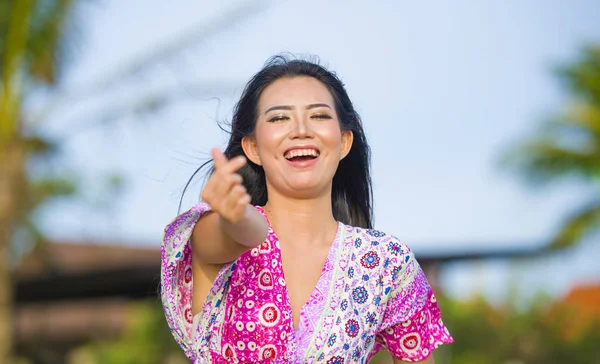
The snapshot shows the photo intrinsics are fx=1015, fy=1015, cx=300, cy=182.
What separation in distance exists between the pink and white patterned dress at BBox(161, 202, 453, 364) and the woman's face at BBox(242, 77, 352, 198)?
161mm

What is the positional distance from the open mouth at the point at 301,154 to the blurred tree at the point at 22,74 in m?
8.44

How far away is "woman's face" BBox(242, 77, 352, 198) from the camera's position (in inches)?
119

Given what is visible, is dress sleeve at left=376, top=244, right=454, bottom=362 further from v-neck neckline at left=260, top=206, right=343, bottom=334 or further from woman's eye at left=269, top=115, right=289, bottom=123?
woman's eye at left=269, top=115, right=289, bottom=123

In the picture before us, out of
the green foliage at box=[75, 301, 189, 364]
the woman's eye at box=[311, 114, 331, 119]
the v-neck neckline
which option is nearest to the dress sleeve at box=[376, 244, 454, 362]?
the v-neck neckline

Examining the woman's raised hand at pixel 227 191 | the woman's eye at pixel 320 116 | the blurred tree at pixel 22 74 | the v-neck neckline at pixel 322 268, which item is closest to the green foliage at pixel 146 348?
the blurred tree at pixel 22 74

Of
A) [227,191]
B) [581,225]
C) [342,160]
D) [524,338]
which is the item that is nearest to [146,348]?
[524,338]

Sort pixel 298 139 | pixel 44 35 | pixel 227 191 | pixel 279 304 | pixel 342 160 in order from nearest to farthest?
1. pixel 227 191
2. pixel 279 304
3. pixel 298 139
4. pixel 342 160
5. pixel 44 35

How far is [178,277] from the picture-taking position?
2961 mm

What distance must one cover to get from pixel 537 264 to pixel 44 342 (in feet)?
27.5

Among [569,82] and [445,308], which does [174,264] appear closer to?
[445,308]

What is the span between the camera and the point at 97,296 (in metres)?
14.8

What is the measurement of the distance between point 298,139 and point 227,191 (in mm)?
561

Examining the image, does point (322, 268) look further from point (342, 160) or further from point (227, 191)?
point (227, 191)

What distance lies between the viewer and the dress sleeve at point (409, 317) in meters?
3.13
